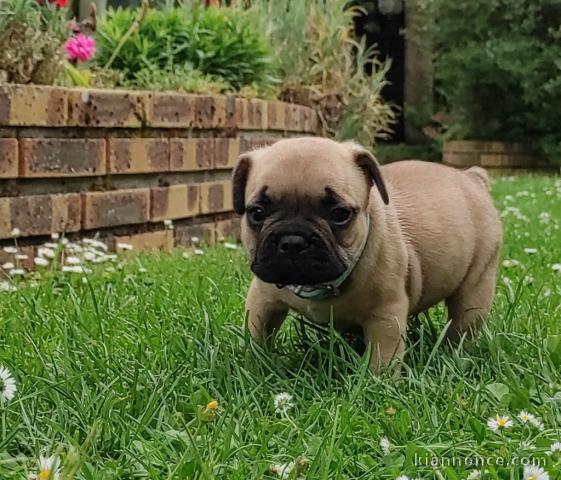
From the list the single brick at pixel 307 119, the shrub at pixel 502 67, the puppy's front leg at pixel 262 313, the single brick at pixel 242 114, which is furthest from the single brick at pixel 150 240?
the shrub at pixel 502 67

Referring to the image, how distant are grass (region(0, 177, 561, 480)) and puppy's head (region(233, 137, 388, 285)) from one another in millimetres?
222

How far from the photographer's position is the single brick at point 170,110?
496 cm

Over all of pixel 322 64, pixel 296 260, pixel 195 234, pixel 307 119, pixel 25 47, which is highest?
pixel 322 64

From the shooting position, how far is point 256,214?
2.47m

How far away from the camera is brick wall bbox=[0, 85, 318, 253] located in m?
4.18

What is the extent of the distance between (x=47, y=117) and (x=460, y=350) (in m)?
2.41

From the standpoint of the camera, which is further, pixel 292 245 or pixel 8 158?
pixel 8 158

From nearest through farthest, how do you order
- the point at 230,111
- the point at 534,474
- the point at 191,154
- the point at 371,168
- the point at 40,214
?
the point at 534,474, the point at 371,168, the point at 40,214, the point at 191,154, the point at 230,111

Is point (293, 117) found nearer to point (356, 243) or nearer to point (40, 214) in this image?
point (40, 214)

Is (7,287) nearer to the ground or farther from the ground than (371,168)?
nearer to the ground

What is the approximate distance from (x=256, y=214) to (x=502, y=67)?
11479 millimetres

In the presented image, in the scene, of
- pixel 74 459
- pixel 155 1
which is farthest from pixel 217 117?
pixel 74 459

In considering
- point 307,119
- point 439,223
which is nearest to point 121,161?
point 439,223

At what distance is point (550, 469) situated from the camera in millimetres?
1783
